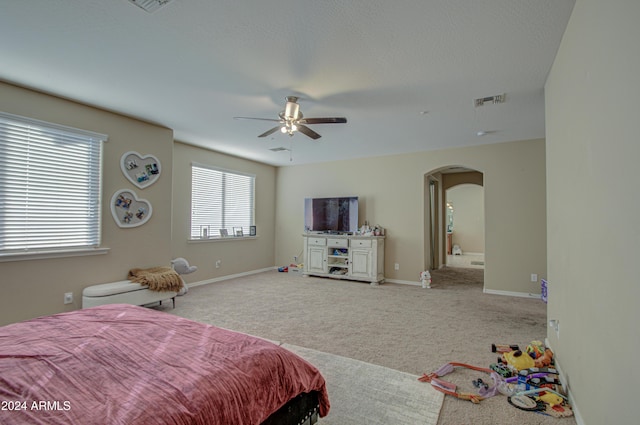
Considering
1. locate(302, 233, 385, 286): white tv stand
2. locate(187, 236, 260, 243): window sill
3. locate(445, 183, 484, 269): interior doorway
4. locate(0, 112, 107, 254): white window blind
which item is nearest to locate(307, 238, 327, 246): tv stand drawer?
locate(302, 233, 385, 286): white tv stand

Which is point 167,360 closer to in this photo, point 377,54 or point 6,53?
point 377,54

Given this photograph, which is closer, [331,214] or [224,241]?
[224,241]

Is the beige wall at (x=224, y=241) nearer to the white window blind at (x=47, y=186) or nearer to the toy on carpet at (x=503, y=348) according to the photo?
the white window blind at (x=47, y=186)

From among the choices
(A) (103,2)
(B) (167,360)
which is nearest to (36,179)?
(A) (103,2)

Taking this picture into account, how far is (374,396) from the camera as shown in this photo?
2.12 meters

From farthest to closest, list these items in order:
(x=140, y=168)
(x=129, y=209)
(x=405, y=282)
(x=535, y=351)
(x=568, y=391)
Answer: (x=405, y=282)
(x=140, y=168)
(x=129, y=209)
(x=535, y=351)
(x=568, y=391)

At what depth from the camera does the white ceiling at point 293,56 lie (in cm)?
205

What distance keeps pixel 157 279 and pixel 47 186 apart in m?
1.60

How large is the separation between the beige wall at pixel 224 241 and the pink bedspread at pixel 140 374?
3.73m

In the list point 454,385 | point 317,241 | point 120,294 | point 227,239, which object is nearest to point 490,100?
point 454,385

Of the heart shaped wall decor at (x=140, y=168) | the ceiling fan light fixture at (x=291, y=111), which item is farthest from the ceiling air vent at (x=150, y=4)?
the heart shaped wall decor at (x=140, y=168)

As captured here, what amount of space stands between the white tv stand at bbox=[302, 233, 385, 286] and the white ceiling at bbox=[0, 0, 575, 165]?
2.62m

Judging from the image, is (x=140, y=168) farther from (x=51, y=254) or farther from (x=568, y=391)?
(x=568, y=391)

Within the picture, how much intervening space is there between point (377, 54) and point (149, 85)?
2.35m
